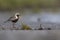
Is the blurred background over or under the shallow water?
over

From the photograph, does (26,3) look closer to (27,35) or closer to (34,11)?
(34,11)

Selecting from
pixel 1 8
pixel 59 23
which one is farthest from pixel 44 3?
pixel 1 8

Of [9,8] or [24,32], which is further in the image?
[9,8]

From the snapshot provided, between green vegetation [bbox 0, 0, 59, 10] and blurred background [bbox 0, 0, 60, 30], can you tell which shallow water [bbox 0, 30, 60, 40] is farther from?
green vegetation [bbox 0, 0, 59, 10]

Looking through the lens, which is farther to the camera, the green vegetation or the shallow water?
the green vegetation

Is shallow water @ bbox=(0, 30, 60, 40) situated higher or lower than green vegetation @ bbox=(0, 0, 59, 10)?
lower

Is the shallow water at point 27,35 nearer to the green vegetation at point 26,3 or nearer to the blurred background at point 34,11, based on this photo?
the blurred background at point 34,11

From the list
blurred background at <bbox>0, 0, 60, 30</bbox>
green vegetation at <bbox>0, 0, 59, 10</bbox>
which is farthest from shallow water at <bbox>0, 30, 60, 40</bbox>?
green vegetation at <bbox>0, 0, 59, 10</bbox>

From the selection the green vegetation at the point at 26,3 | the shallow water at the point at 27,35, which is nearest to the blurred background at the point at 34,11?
the green vegetation at the point at 26,3

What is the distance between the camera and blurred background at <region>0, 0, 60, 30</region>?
228 cm

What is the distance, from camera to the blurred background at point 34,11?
A: 2279 mm

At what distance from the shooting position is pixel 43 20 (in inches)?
91.5

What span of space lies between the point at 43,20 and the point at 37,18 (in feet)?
0.29

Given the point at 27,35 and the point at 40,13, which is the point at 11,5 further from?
the point at 27,35
